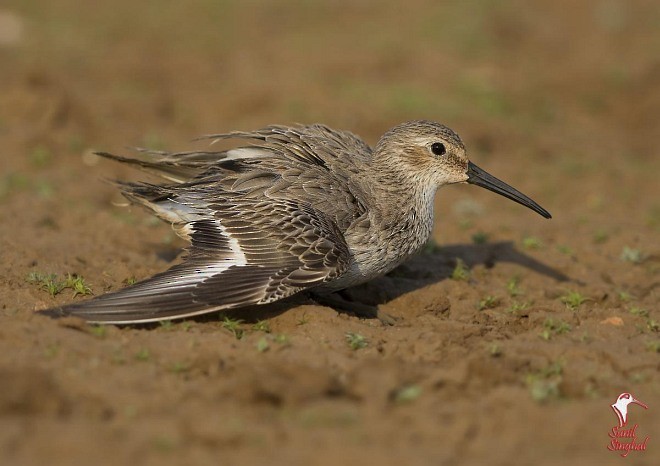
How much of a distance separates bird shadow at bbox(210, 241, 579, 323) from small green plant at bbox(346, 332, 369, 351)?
76 centimetres

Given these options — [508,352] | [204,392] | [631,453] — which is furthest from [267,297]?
[631,453]

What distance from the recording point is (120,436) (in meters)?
5.25

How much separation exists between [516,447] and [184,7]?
16.8 meters

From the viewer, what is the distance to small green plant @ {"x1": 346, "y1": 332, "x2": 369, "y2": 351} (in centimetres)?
691

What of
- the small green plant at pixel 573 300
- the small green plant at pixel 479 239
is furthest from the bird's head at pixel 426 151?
the small green plant at pixel 479 239

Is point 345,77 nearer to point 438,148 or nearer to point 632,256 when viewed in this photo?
point 632,256

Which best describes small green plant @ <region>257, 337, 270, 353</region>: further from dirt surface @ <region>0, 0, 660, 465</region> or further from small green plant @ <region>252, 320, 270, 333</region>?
small green plant @ <region>252, 320, 270, 333</region>

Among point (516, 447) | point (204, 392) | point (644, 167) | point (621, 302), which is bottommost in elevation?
point (204, 392)

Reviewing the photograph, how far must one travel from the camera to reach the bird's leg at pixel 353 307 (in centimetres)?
805

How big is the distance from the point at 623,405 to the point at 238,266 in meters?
3.23

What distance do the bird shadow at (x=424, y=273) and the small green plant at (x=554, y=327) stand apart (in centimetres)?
147

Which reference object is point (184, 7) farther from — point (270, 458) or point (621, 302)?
point (270, 458)

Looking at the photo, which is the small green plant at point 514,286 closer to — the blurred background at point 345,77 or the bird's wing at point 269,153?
the bird's wing at point 269,153

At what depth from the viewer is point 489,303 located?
8.42 m
